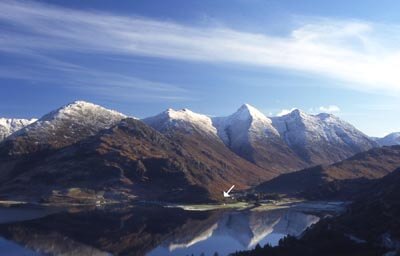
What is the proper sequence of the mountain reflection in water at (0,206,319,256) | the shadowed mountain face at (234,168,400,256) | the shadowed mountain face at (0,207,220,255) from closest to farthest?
1. the shadowed mountain face at (234,168,400,256)
2. the mountain reflection in water at (0,206,319,256)
3. the shadowed mountain face at (0,207,220,255)

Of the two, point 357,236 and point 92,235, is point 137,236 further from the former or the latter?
point 357,236

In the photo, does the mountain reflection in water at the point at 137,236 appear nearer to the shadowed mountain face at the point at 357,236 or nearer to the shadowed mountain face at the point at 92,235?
the shadowed mountain face at the point at 92,235

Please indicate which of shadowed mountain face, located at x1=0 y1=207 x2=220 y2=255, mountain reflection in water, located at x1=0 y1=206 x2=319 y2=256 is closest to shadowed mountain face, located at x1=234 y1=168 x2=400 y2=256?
mountain reflection in water, located at x1=0 y1=206 x2=319 y2=256

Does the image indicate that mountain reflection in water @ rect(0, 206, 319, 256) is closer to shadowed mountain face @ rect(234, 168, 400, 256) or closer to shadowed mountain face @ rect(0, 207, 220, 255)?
shadowed mountain face @ rect(0, 207, 220, 255)

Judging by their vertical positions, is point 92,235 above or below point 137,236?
above

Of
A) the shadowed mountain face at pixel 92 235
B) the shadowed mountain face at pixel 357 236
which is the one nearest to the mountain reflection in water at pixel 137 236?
the shadowed mountain face at pixel 92 235

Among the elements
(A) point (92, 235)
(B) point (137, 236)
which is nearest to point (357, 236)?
(B) point (137, 236)

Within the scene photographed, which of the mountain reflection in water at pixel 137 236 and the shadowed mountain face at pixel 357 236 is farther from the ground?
the shadowed mountain face at pixel 357 236

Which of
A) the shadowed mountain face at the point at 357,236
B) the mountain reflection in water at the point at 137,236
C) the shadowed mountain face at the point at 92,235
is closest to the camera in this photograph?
the shadowed mountain face at the point at 357,236

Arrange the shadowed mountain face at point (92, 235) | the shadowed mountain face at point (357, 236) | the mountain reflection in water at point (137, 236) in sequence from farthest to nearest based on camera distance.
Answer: the shadowed mountain face at point (92, 235) → the mountain reflection in water at point (137, 236) → the shadowed mountain face at point (357, 236)

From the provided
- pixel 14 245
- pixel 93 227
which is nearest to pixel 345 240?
pixel 14 245

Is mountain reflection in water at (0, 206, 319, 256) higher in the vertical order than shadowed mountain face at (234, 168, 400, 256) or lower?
lower
